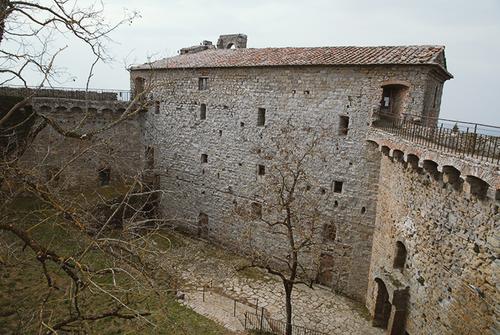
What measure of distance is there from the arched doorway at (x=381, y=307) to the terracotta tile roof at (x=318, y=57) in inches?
307

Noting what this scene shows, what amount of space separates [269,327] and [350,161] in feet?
22.1

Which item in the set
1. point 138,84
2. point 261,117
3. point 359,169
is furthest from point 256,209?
point 138,84

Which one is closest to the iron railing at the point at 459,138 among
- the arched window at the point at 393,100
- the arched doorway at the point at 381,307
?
the arched window at the point at 393,100

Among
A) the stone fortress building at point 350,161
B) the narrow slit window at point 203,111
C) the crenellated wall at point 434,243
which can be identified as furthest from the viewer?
the narrow slit window at point 203,111

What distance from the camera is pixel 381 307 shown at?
1323cm

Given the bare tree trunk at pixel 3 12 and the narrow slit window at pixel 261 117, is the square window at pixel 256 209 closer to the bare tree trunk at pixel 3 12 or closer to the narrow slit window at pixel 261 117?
the narrow slit window at pixel 261 117

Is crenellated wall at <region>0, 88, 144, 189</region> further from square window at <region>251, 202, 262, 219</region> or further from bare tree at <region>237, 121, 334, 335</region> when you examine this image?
bare tree at <region>237, 121, 334, 335</region>

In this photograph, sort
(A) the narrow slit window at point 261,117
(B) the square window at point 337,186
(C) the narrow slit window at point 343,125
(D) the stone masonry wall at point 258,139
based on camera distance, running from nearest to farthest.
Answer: (D) the stone masonry wall at point 258,139 < (C) the narrow slit window at point 343,125 < (B) the square window at point 337,186 < (A) the narrow slit window at point 261,117

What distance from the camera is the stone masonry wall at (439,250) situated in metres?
7.95

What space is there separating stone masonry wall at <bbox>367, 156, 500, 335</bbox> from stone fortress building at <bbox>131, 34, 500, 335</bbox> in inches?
1.3

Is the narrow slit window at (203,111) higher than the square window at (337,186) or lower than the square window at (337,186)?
higher

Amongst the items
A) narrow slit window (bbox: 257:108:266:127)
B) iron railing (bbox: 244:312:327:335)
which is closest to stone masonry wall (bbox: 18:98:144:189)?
narrow slit window (bbox: 257:108:266:127)

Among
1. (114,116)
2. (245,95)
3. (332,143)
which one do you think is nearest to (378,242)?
(332,143)

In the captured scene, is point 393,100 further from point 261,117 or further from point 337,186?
point 261,117
